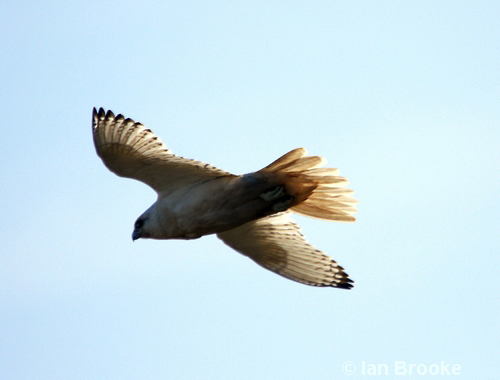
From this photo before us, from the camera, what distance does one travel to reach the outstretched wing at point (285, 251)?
10086mm

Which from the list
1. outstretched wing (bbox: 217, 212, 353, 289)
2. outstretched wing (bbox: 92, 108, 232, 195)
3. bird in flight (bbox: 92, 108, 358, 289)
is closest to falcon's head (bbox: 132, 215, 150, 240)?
bird in flight (bbox: 92, 108, 358, 289)

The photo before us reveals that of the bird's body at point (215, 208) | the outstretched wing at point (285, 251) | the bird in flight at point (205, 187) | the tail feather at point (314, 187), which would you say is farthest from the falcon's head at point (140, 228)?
the tail feather at point (314, 187)

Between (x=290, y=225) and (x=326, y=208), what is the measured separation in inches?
26.8

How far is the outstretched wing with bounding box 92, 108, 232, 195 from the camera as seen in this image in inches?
359

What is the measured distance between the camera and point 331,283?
10305 mm

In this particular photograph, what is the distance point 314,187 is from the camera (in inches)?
363

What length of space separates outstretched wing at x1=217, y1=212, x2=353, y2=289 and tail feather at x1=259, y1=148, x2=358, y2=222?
497 mm

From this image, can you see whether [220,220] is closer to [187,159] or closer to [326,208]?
[187,159]

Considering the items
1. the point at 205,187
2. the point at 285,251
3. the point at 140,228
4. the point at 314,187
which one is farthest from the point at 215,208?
the point at 285,251

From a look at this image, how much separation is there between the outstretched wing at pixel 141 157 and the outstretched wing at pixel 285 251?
1.10m

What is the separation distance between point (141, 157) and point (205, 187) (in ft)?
2.37

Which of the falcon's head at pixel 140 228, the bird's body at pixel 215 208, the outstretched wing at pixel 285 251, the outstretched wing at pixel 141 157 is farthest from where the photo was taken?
the outstretched wing at pixel 285 251

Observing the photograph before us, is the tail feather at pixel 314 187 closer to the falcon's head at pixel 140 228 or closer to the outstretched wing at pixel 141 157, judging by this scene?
the outstretched wing at pixel 141 157

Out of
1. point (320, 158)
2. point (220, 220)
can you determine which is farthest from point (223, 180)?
point (320, 158)
